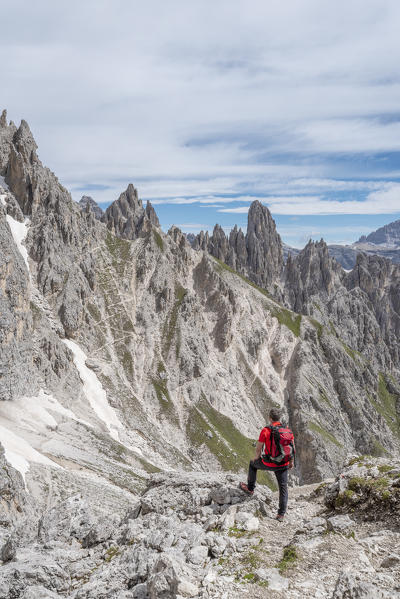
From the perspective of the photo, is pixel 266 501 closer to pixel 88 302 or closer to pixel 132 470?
pixel 132 470

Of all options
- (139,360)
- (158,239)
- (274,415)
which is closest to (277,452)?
(274,415)

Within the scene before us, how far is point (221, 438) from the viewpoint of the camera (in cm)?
12462

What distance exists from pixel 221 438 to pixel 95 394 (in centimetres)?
4432

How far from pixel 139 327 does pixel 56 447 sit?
224 feet

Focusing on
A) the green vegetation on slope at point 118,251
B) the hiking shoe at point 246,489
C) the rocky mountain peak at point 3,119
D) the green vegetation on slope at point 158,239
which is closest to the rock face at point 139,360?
the green vegetation on slope at point 118,251

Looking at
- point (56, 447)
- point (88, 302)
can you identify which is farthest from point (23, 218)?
point (56, 447)

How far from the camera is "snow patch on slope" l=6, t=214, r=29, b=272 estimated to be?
118m

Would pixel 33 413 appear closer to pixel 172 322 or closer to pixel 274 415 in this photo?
pixel 172 322

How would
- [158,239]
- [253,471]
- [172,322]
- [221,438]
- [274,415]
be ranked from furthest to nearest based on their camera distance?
[158,239] → [172,322] → [221,438] → [253,471] → [274,415]

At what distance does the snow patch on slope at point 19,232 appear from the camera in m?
118

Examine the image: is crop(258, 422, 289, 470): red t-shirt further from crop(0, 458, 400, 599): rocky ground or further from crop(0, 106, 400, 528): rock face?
crop(0, 106, 400, 528): rock face

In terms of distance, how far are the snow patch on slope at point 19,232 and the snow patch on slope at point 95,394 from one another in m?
30.7

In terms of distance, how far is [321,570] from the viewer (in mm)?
12344

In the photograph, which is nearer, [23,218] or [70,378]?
[70,378]
